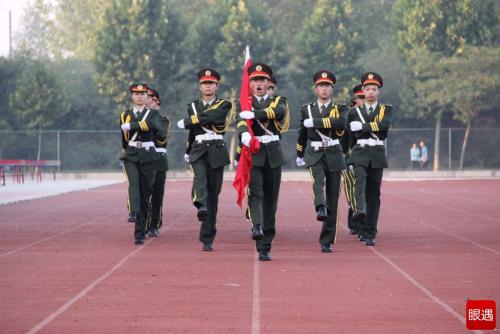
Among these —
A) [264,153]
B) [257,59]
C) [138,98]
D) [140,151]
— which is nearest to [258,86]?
[264,153]

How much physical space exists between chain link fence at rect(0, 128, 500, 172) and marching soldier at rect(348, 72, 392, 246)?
44892 millimetres

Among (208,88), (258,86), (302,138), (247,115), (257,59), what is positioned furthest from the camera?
(257,59)

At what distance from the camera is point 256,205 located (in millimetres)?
14031

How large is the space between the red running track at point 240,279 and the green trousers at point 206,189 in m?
0.32

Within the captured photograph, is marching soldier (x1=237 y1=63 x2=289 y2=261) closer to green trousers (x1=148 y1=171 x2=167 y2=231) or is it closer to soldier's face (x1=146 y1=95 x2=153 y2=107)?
soldier's face (x1=146 y1=95 x2=153 y2=107)

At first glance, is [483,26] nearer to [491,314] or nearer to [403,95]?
[403,95]

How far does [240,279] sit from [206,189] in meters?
3.40

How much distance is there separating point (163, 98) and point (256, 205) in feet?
175

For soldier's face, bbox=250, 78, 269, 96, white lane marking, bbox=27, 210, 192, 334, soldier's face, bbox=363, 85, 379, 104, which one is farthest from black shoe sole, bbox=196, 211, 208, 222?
soldier's face, bbox=363, 85, 379, 104

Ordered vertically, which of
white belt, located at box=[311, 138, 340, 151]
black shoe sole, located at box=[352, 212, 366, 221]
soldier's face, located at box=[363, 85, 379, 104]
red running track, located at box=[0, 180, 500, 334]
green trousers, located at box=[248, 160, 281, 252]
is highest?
soldier's face, located at box=[363, 85, 379, 104]

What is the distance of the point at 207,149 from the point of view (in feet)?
49.1

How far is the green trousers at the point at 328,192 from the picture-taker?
14859 mm

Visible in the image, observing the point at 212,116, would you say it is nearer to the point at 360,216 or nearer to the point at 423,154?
the point at 360,216

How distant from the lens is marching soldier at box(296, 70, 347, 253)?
1473 cm
